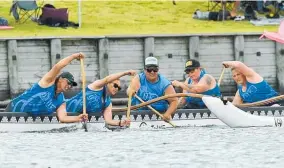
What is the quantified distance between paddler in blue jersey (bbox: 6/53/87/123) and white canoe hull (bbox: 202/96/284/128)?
2488 mm

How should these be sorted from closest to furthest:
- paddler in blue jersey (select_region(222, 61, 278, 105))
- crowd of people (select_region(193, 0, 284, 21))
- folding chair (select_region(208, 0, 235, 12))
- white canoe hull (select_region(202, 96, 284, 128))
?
white canoe hull (select_region(202, 96, 284, 128)) < paddler in blue jersey (select_region(222, 61, 278, 105)) < crowd of people (select_region(193, 0, 284, 21)) < folding chair (select_region(208, 0, 235, 12))

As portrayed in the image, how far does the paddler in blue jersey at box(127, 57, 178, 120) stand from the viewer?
28.5 metres

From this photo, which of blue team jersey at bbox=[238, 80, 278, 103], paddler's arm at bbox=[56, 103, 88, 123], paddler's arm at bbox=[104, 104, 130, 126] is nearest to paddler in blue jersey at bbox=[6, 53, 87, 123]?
paddler's arm at bbox=[56, 103, 88, 123]

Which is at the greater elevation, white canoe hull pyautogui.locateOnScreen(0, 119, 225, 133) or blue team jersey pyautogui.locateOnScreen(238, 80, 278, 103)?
blue team jersey pyautogui.locateOnScreen(238, 80, 278, 103)

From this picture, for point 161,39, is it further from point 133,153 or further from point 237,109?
point 133,153

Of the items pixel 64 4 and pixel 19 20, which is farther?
pixel 64 4

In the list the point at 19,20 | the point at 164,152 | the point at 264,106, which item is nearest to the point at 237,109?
the point at 264,106

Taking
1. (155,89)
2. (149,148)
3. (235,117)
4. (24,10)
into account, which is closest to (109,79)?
(155,89)

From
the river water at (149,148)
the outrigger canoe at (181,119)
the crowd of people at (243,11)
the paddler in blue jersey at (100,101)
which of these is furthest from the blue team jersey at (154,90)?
the crowd of people at (243,11)

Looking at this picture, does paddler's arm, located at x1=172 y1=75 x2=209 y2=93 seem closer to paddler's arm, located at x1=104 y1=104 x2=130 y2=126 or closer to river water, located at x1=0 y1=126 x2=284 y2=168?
river water, located at x1=0 y1=126 x2=284 y2=168

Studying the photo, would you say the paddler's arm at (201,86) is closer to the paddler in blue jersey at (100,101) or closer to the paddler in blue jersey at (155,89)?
the paddler in blue jersey at (155,89)

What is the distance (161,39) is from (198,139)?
29.6ft

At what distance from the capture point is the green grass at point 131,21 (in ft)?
128

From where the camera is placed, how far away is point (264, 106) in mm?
29078
